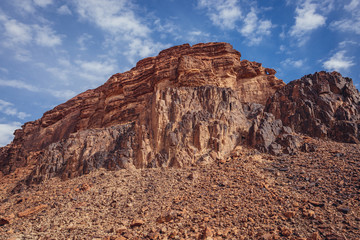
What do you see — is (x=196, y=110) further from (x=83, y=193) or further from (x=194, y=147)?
(x=83, y=193)

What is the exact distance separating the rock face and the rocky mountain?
99 mm

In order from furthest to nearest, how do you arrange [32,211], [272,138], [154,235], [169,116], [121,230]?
1. [169,116]
2. [272,138]
3. [32,211]
4. [121,230]
5. [154,235]

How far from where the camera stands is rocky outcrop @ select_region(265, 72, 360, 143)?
77.4 feet

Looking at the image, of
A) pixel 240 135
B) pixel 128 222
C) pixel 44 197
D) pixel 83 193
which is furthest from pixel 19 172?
pixel 240 135

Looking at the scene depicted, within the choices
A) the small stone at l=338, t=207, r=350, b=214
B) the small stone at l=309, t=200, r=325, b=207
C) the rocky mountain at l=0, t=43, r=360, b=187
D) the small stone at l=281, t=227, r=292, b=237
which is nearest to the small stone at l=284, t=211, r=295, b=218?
the small stone at l=281, t=227, r=292, b=237

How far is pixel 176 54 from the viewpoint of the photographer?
37375 mm

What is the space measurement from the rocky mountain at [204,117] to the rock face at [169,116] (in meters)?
0.10

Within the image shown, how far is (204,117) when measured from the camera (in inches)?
911

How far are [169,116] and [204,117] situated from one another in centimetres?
344

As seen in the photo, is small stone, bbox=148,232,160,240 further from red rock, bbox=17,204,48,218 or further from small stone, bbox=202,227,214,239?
red rock, bbox=17,204,48,218

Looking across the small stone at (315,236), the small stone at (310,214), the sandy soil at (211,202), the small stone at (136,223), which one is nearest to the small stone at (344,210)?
the sandy soil at (211,202)

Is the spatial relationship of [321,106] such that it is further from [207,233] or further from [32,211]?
[32,211]

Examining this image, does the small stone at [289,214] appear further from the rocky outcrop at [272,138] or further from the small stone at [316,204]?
the rocky outcrop at [272,138]

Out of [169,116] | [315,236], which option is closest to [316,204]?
[315,236]
